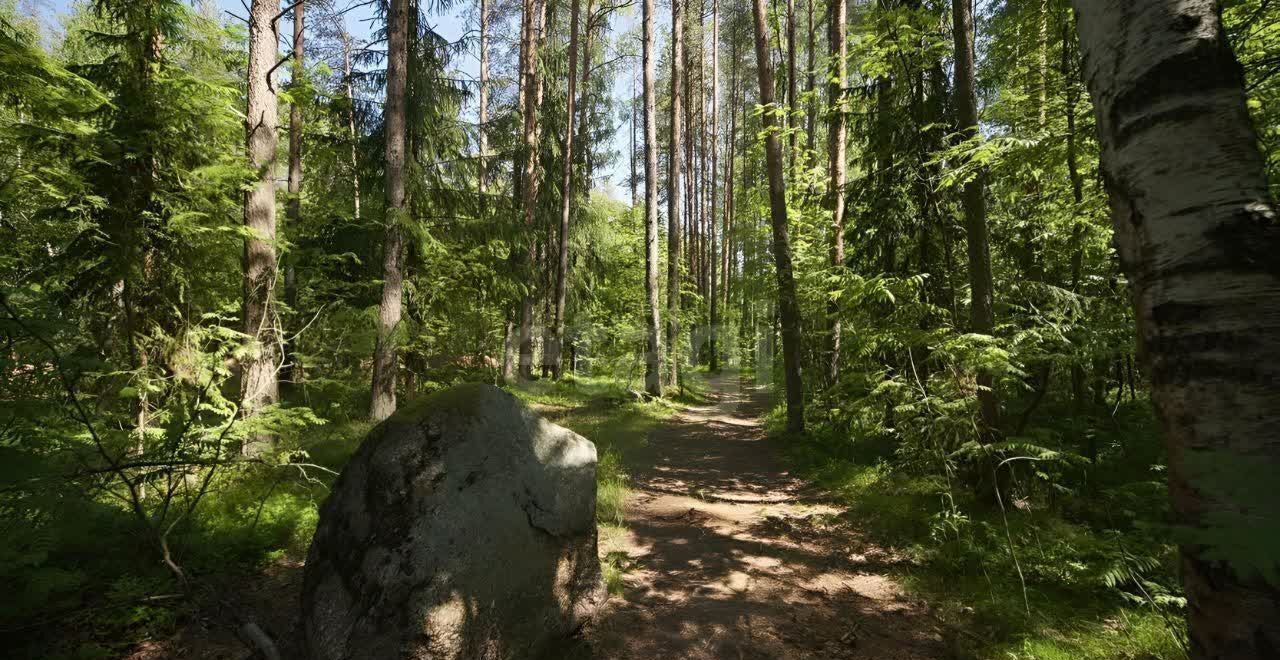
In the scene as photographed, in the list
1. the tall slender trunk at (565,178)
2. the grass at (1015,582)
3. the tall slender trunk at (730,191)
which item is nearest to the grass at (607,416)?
the tall slender trunk at (565,178)

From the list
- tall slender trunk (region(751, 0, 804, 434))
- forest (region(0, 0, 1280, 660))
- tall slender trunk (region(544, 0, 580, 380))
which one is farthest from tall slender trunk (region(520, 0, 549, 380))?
tall slender trunk (region(751, 0, 804, 434))

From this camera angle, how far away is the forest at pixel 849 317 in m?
1.42

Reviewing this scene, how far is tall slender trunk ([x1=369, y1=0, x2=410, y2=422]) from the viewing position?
8562 mm

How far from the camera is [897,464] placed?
7.08 meters

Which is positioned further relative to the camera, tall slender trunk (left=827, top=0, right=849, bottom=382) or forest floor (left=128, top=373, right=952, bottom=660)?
tall slender trunk (left=827, top=0, right=849, bottom=382)

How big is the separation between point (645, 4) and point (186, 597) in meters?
15.3

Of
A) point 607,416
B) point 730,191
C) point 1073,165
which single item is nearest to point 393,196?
point 607,416

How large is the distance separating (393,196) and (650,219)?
24.9 feet

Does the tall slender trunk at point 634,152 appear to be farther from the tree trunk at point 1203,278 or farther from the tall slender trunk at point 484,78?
the tree trunk at point 1203,278

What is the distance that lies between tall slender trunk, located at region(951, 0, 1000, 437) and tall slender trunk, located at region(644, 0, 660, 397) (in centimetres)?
946

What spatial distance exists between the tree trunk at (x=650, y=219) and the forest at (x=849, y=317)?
7.81ft

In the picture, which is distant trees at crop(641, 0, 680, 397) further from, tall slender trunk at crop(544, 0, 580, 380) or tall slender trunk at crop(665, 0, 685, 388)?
Result: tall slender trunk at crop(544, 0, 580, 380)

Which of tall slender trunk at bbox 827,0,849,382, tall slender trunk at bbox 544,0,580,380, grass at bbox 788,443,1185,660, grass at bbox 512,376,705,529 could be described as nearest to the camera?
→ grass at bbox 788,443,1185,660

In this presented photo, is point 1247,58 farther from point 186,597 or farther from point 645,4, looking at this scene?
point 645,4
